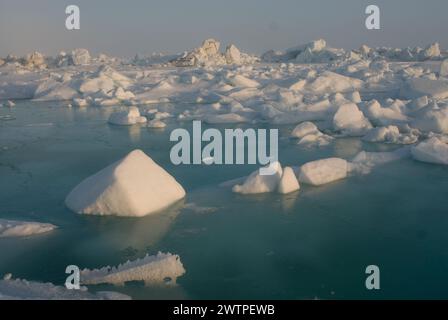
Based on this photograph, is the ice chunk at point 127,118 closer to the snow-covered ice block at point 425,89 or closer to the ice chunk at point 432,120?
the ice chunk at point 432,120

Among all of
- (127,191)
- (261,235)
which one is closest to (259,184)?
(261,235)

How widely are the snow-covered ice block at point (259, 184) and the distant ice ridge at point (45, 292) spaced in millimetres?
2807

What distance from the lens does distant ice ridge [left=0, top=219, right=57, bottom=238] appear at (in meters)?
4.73

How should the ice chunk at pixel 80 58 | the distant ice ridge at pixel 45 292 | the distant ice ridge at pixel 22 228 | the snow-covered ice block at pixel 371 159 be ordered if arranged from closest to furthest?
the distant ice ridge at pixel 45 292
the distant ice ridge at pixel 22 228
the snow-covered ice block at pixel 371 159
the ice chunk at pixel 80 58

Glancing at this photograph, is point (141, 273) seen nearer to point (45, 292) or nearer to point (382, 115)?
point (45, 292)

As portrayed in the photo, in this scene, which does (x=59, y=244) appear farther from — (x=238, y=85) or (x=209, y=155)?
(x=238, y=85)

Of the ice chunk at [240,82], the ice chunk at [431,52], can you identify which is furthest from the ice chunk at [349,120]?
the ice chunk at [431,52]

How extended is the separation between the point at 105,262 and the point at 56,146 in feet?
19.9

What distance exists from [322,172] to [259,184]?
101 centimetres

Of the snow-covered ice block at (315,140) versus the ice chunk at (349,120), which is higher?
the ice chunk at (349,120)

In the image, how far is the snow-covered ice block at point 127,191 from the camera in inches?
208

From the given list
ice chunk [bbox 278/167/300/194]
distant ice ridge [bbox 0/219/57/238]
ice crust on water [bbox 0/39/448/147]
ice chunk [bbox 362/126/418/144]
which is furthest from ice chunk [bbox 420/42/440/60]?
distant ice ridge [bbox 0/219/57/238]

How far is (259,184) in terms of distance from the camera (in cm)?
605
